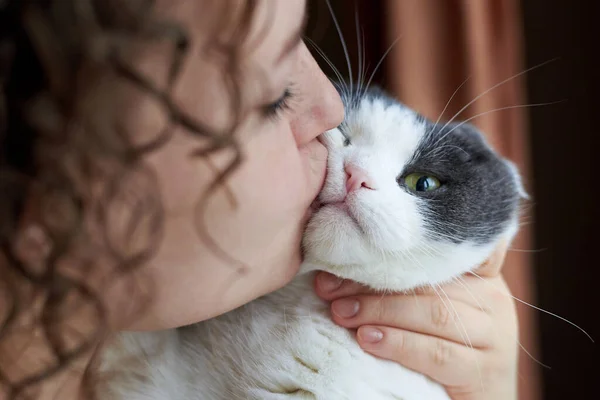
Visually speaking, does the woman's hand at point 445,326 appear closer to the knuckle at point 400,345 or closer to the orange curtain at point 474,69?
the knuckle at point 400,345

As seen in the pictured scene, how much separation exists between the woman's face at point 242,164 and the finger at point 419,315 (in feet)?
0.44

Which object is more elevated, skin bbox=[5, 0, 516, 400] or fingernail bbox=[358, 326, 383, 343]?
skin bbox=[5, 0, 516, 400]

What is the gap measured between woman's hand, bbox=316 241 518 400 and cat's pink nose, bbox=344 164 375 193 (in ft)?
0.50

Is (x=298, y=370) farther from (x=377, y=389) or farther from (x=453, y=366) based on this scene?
(x=453, y=366)

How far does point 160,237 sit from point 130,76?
0.55ft

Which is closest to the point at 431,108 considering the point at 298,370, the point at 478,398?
the point at 478,398

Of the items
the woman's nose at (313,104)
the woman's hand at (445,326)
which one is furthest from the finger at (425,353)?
the woman's nose at (313,104)

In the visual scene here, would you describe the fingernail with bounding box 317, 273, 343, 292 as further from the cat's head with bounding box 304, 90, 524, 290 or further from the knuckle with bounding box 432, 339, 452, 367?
the knuckle with bounding box 432, 339, 452, 367

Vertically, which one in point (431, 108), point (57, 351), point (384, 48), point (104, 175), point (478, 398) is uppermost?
point (384, 48)

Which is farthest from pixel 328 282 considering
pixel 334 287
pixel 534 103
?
pixel 534 103

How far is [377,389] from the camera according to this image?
828 mm

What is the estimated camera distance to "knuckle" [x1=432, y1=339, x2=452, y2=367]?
2.85 ft

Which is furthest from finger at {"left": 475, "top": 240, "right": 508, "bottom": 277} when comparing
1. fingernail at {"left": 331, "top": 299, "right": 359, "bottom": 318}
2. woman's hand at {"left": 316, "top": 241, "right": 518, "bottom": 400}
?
fingernail at {"left": 331, "top": 299, "right": 359, "bottom": 318}

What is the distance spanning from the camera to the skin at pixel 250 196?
54 cm
